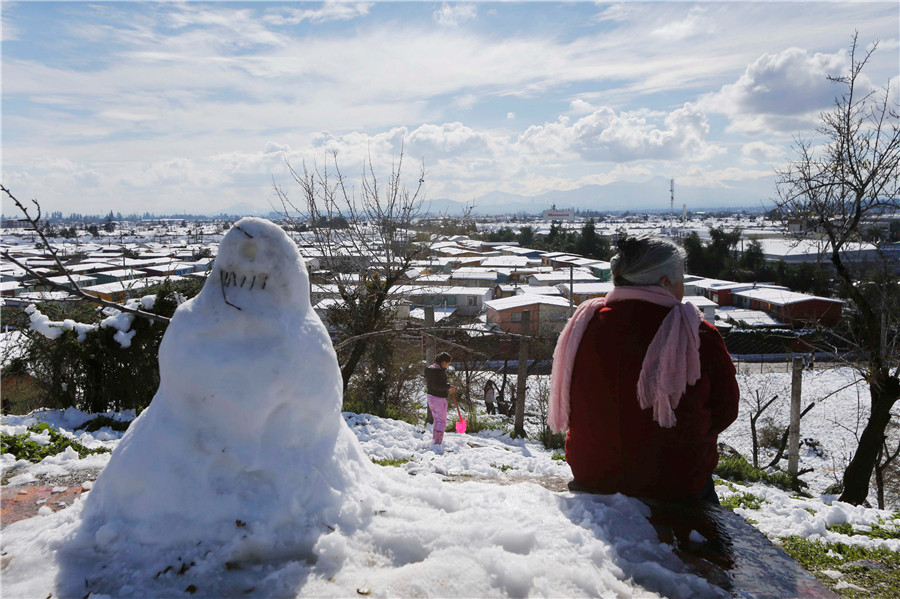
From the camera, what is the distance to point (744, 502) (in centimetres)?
503

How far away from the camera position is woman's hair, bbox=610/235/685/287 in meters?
2.93

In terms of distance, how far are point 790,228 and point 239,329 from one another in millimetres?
9943

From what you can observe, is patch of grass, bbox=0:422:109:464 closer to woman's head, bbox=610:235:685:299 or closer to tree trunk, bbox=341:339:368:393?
woman's head, bbox=610:235:685:299

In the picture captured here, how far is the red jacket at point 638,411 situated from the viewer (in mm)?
2820

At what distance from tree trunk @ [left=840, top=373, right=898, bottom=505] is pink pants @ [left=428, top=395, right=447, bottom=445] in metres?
5.79

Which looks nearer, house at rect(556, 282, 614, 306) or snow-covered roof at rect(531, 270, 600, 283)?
house at rect(556, 282, 614, 306)

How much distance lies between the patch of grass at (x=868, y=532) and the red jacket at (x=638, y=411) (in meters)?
1.92

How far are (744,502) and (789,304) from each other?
2685cm

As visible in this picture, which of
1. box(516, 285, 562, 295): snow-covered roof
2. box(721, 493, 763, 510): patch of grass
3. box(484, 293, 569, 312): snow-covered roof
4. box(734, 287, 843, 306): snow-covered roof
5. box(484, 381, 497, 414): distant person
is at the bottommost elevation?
box(484, 381, 497, 414): distant person

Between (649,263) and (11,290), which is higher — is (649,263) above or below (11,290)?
above

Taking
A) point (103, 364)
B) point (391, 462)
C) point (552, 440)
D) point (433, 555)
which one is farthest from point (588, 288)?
point (433, 555)

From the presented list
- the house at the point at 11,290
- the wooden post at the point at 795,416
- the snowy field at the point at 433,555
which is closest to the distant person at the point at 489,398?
the wooden post at the point at 795,416

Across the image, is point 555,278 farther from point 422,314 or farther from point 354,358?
point 354,358

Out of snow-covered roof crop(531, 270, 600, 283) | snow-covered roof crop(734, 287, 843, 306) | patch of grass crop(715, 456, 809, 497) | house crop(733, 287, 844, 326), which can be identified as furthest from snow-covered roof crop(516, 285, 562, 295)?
patch of grass crop(715, 456, 809, 497)
